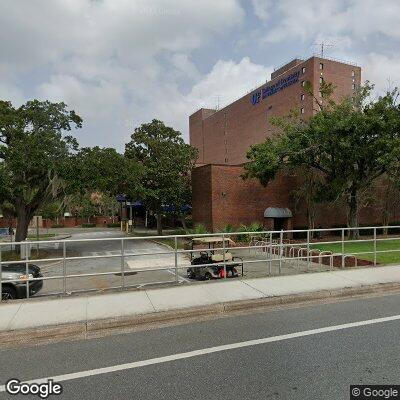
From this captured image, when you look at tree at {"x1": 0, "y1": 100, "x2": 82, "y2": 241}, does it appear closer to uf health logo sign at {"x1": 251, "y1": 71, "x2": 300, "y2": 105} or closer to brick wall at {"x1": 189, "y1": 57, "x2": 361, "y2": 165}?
brick wall at {"x1": 189, "y1": 57, "x2": 361, "y2": 165}

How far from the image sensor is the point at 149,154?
3338cm

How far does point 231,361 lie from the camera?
4633mm

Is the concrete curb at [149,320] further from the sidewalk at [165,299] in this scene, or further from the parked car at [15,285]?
the parked car at [15,285]

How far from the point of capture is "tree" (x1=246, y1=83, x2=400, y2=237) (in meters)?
21.2

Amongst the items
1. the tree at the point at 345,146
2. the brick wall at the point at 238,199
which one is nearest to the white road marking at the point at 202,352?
the tree at the point at 345,146

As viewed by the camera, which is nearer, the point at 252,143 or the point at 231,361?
the point at 231,361

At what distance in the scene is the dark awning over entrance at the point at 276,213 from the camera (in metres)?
29.9

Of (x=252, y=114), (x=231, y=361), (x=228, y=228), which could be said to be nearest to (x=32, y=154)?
(x=228, y=228)

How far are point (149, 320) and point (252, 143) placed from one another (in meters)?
65.0

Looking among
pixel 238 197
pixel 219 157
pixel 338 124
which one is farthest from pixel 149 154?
pixel 219 157

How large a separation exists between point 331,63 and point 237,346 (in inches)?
2425

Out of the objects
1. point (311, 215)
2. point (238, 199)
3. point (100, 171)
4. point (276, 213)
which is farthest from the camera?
point (238, 199)

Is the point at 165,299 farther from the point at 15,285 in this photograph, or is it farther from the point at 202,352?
the point at 15,285

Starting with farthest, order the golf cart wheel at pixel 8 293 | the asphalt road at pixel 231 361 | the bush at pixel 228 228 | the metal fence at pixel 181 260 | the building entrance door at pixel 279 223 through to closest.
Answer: the building entrance door at pixel 279 223 < the bush at pixel 228 228 < the golf cart wheel at pixel 8 293 < the metal fence at pixel 181 260 < the asphalt road at pixel 231 361
